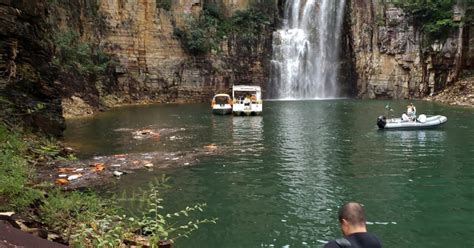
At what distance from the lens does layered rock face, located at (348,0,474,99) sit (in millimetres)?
51469

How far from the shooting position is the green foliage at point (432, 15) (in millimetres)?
51500

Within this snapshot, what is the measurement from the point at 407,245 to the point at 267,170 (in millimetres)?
7446

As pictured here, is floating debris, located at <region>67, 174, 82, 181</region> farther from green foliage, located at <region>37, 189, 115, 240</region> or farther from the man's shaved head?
the man's shaved head

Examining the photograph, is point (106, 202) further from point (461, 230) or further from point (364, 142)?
point (364, 142)

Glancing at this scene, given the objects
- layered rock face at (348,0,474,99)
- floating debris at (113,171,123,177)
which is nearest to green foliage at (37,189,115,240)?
floating debris at (113,171,123,177)

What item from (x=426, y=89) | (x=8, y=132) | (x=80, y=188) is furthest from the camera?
(x=426, y=89)

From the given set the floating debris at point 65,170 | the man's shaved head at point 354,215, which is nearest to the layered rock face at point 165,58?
the floating debris at point 65,170

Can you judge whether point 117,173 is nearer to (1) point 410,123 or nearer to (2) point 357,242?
(2) point 357,242

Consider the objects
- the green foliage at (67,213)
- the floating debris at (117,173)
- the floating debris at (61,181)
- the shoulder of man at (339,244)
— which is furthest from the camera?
the floating debris at (117,173)

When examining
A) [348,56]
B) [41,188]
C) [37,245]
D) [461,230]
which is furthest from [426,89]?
[37,245]

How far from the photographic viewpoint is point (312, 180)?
14508 millimetres

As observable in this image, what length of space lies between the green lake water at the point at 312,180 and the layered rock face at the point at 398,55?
Answer: 88.9 feet

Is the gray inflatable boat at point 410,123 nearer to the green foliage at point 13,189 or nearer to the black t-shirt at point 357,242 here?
the green foliage at point 13,189

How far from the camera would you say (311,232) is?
9766 mm
